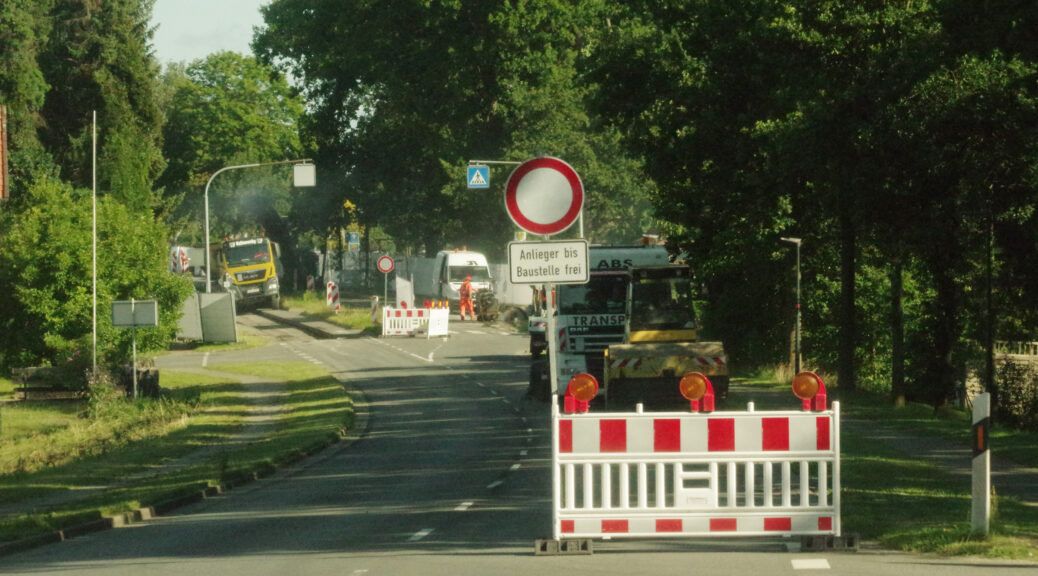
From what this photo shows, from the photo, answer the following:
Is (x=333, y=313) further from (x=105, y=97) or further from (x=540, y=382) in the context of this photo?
(x=540, y=382)

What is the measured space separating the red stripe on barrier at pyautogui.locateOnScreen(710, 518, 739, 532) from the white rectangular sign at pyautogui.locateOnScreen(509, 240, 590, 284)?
77.8 inches

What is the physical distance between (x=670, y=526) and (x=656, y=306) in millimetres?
17823

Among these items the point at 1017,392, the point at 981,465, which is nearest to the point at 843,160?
the point at 1017,392

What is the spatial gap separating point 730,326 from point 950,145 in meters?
18.1

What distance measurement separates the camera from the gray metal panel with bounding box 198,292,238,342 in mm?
48500

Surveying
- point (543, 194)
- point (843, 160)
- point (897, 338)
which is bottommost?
point (897, 338)

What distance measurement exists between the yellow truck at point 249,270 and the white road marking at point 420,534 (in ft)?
174

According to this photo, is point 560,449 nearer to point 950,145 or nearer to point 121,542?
point 121,542

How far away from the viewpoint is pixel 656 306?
89.1ft

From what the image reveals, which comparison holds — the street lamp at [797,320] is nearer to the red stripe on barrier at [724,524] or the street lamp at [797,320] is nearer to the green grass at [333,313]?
the green grass at [333,313]

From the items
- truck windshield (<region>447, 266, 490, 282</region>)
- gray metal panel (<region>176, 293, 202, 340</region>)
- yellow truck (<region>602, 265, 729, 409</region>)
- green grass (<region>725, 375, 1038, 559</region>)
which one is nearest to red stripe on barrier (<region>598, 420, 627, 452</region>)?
green grass (<region>725, 375, 1038, 559</region>)

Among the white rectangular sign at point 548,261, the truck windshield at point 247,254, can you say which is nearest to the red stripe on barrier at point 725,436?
the white rectangular sign at point 548,261

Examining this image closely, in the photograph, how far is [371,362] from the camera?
41.5 m

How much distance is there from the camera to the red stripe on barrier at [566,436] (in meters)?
9.45
